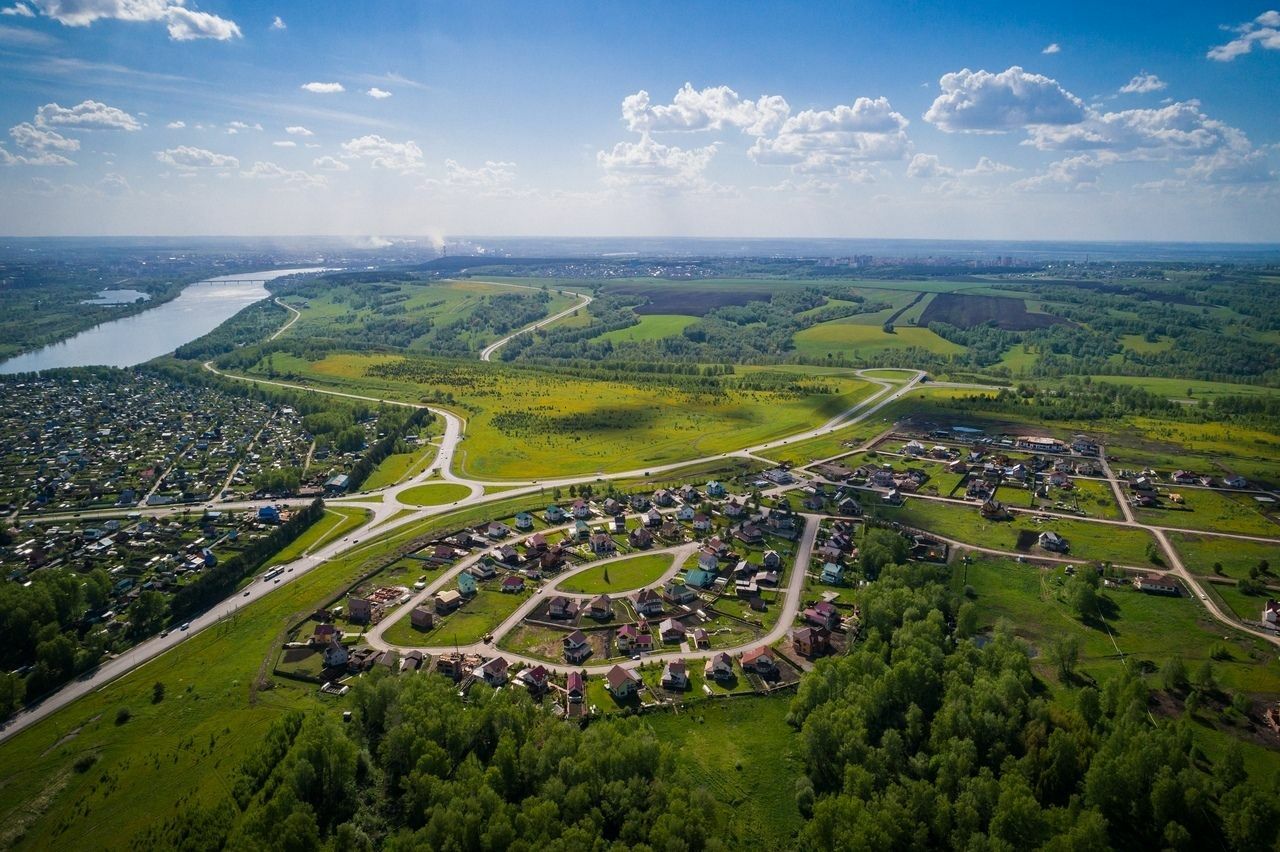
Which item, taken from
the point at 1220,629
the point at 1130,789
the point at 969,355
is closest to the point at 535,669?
the point at 1130,789

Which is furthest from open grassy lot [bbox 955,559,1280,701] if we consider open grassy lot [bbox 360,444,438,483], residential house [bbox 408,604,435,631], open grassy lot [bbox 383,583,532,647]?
open grassy lot [bbox 360,444,438,483]

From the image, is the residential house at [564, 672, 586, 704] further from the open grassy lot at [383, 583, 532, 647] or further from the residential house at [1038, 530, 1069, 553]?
the residential house at [1038, 530, 1069, 553]

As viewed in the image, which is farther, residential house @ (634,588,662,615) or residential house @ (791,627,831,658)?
residential house @ (634,588,662,615)

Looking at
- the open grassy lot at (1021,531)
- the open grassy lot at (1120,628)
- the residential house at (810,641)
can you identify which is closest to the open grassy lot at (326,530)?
the residential house at (810,641)

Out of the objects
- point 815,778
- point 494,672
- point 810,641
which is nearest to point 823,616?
point 810,641

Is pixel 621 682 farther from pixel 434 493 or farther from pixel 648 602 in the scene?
pixel 434 493

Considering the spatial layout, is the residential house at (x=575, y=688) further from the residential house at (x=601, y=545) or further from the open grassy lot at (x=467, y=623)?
the residential house at (x=601, y=545)
